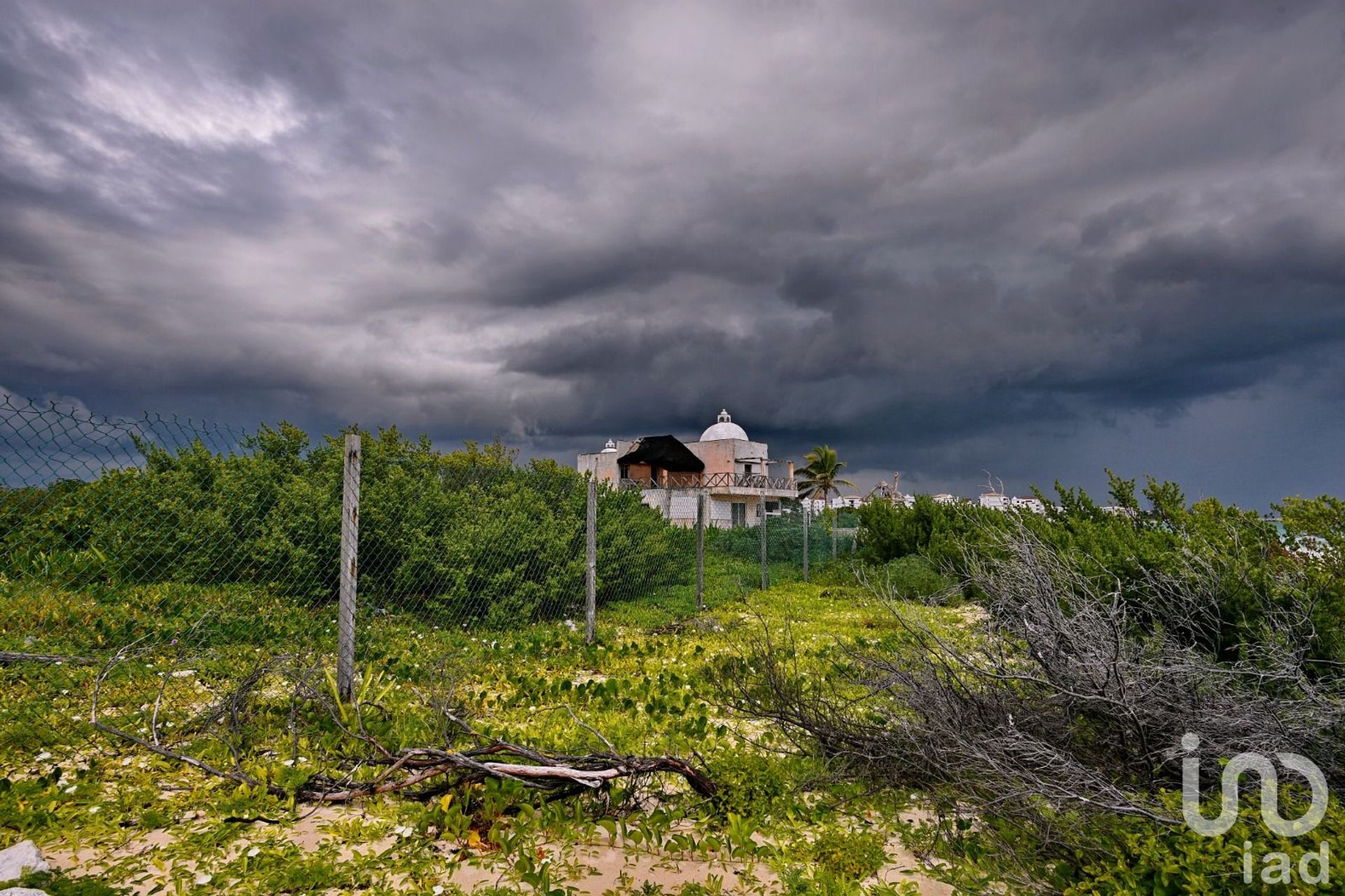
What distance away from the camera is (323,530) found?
25.9 ft

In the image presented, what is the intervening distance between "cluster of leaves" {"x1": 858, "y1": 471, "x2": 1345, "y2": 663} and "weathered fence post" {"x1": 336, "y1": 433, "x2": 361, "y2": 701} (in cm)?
476

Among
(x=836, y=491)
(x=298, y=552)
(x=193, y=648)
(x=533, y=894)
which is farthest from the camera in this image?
(x=836, y=491)

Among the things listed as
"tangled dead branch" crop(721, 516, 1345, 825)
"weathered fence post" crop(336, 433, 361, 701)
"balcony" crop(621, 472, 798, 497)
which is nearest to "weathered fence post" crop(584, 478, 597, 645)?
"weathered fence post" crop(336, 433, 361, 701)

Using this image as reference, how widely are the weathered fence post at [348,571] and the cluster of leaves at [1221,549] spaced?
476 centimetres

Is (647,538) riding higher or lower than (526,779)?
higher

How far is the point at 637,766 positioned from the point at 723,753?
1014 mm

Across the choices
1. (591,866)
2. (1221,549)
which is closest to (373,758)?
(591,866)

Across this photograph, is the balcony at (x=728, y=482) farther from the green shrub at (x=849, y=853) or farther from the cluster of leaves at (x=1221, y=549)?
the green shrub at (x=849, y=853)

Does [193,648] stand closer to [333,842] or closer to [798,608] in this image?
[333,842]

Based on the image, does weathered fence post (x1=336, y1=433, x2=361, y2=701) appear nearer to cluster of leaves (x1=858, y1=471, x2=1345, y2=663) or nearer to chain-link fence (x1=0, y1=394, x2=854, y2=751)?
chain-link fence (x1=0, y1=394, x2=854, y2=751)

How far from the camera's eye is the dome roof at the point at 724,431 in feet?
156

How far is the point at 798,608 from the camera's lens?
38.2 ft

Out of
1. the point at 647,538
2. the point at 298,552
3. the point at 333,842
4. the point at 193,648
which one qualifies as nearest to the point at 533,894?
the point at 333,842

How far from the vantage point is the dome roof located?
156ft
